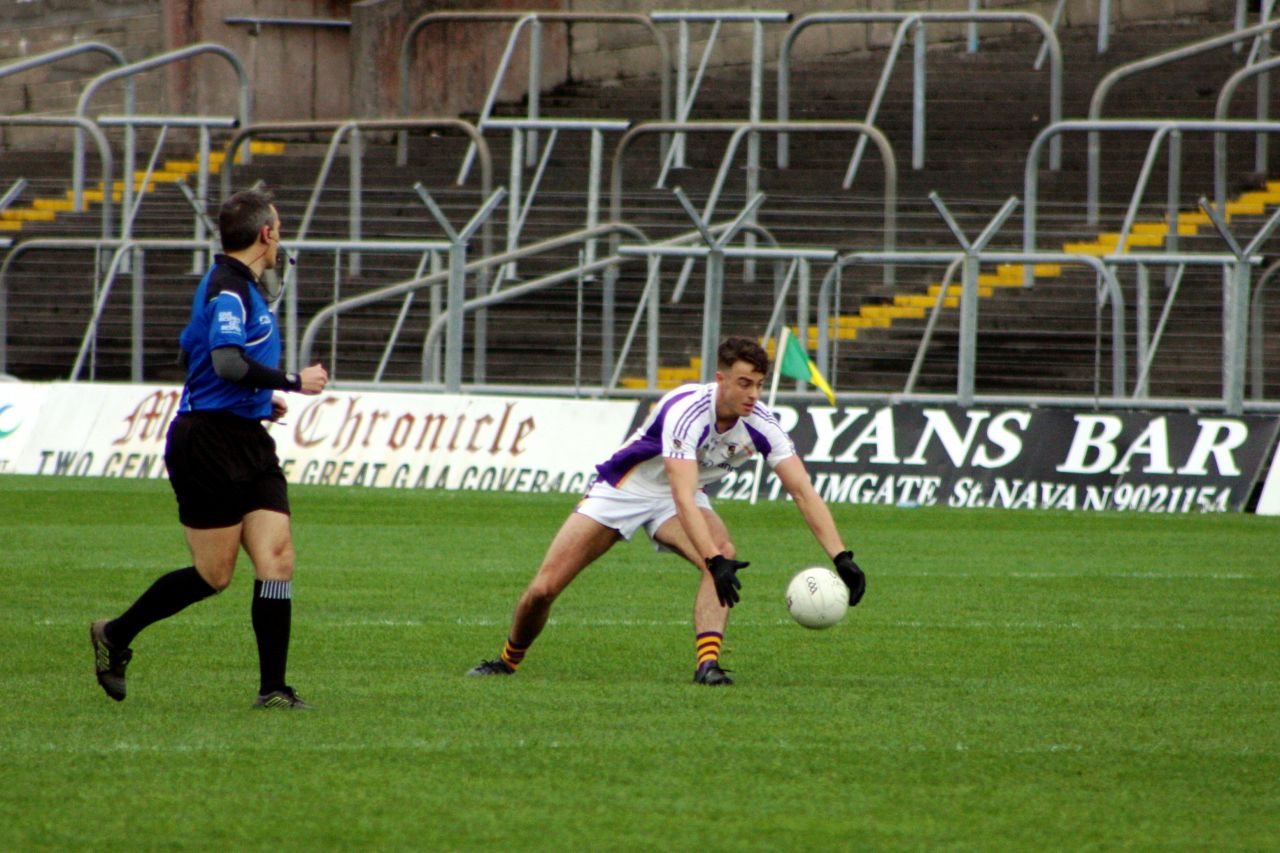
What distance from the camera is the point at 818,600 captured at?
8.77 metres

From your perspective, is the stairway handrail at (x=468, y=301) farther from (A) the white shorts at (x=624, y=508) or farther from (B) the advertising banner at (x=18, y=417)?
(A) the white shorts at (x=624, y=508)

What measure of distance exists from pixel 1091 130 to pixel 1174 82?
5.32 m

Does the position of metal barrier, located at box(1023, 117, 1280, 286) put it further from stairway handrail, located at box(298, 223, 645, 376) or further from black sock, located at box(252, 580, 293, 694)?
black sock, located at box(252, 580, 293, 694)

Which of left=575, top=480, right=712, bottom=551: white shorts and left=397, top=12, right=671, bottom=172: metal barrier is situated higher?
left=397, top=12, right=671, bottom=172: metal barrier

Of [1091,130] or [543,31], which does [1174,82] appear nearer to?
[1091,130]

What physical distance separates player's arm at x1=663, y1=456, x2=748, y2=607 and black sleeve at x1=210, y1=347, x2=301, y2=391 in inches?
69.5

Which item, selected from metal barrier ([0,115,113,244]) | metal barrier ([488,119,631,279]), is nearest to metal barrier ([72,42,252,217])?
metal barrier ([0,115,113,244])

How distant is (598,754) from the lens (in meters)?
6.90

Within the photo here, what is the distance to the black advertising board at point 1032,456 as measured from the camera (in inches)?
723

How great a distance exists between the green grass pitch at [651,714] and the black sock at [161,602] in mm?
279

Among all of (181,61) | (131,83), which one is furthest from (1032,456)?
(181,61)

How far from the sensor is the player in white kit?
28.0ft

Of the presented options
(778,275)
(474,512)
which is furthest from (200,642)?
(778,275)

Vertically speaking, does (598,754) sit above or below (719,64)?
below
